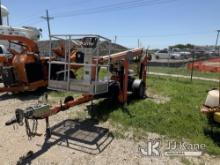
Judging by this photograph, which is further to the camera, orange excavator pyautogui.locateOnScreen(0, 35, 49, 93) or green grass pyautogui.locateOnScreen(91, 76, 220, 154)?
orange excavator pyautogui.locateOnScreen(0, 35, 49, 93)

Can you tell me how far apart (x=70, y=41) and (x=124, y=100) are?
253cm

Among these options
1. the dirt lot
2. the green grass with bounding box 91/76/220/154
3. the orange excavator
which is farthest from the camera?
the orange excavator

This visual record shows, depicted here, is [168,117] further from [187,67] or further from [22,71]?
[187,67]

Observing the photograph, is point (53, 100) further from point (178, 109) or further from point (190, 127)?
point (190, 127)

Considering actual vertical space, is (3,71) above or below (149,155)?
above

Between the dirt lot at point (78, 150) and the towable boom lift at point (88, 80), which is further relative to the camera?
the towable boom lift at point (88, 80)

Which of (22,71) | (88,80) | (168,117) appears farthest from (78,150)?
(22,71)

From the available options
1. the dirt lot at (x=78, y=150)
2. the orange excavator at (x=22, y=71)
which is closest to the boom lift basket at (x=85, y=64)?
the dirt lot at (x=78, y=150)

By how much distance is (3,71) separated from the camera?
33.5 feet

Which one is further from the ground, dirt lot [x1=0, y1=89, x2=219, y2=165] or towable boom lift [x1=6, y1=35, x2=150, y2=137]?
towable boom lift [x1=6, y1=35, x2=150, y2=137]

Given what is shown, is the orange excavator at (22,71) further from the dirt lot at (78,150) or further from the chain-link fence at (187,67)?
the chain-link fence at (187,67)

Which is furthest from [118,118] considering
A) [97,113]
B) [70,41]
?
[70,41]

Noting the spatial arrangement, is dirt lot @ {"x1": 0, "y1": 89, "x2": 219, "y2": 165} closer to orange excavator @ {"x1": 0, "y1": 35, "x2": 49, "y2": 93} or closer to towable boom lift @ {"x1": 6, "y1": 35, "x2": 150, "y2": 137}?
towable boom lift @ {"x1": 6, "y1": 35, "x2": 150, "y2": 137}

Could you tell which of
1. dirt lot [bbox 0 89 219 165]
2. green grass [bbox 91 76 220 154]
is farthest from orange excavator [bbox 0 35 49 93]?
dirt lot [bbox 0 89 219 165]
